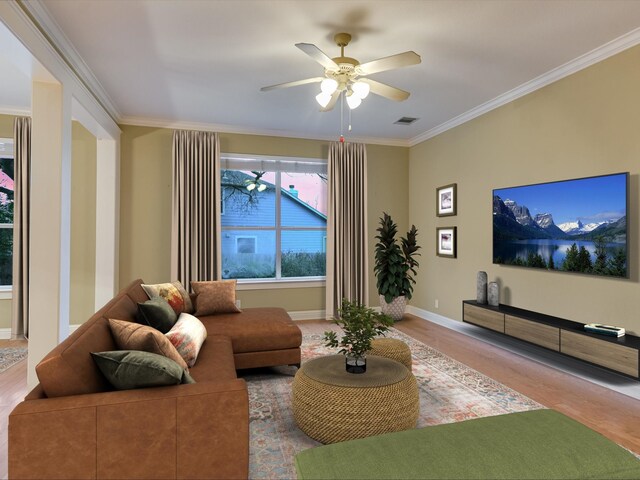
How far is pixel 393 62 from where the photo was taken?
2809mm

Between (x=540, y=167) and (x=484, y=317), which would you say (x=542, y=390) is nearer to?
(x=484, y=317)

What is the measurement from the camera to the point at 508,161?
4.43 m

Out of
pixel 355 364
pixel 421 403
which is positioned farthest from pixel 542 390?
pixel 355 364

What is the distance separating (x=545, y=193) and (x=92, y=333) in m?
3.96

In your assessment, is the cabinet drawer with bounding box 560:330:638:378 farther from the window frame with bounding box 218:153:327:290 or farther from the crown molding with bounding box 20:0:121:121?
the crown molding with bounding box 20:0:121:121

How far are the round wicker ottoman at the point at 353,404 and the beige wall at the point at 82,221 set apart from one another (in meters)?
3.99

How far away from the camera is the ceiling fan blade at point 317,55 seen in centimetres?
256

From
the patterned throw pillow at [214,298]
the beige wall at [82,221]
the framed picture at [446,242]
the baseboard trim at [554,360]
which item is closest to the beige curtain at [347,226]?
the framed picture at [446,242]

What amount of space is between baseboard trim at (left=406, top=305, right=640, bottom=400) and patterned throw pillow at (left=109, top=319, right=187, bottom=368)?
318 centimetres

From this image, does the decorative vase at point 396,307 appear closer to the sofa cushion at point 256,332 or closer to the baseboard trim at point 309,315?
the baseboard trim at point 309,315

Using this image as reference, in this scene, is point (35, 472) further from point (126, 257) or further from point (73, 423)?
point (126, 257)

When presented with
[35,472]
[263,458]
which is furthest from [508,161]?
[35,472]

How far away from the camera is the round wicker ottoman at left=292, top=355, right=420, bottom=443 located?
225cm

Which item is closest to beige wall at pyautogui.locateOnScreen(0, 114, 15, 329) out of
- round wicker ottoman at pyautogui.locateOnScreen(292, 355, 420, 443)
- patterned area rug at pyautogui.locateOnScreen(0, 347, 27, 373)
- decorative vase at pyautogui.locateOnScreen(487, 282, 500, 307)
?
patterned area rug at pyautogui.locateOnScreen(0, 347, 27, 373)
